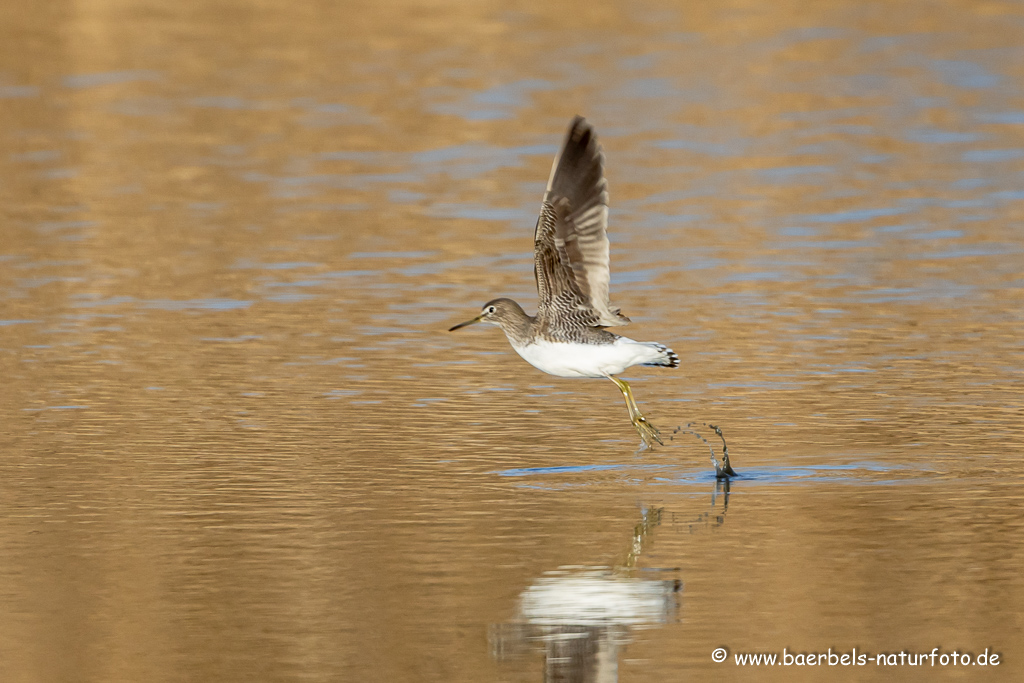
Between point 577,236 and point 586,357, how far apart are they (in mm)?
658

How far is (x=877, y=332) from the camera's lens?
13.6 m

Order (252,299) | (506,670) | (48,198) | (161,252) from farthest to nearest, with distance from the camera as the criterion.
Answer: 1. (48,198)
2. (161,252)
3. (252,299)
4. (506,670)

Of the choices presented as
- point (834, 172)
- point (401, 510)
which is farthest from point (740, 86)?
point (401, 510)

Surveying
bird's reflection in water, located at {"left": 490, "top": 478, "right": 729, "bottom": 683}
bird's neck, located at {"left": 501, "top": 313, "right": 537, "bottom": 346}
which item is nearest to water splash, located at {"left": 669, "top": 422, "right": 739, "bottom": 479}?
bird's neck, located at {"left": 501, "top": 313, "right": 537, "bottom": 346}

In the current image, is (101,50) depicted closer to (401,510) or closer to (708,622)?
(401,510)

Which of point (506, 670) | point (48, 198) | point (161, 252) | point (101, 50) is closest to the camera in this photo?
point (506, 670)

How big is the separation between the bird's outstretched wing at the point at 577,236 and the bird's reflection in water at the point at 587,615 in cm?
186

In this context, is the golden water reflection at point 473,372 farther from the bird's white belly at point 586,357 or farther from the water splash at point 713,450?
the bird's white belly at point 586,357

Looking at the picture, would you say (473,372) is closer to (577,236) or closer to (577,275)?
(577,275)

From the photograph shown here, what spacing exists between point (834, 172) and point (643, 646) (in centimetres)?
1447

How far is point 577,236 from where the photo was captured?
388 inches

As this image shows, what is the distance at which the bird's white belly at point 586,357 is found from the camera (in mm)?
9734

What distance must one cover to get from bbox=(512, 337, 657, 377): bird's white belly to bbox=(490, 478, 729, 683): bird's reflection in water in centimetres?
151

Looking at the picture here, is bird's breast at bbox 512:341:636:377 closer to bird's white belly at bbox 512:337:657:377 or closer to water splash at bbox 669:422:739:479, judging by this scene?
bird's white belly at bbox 512:337:657:377
